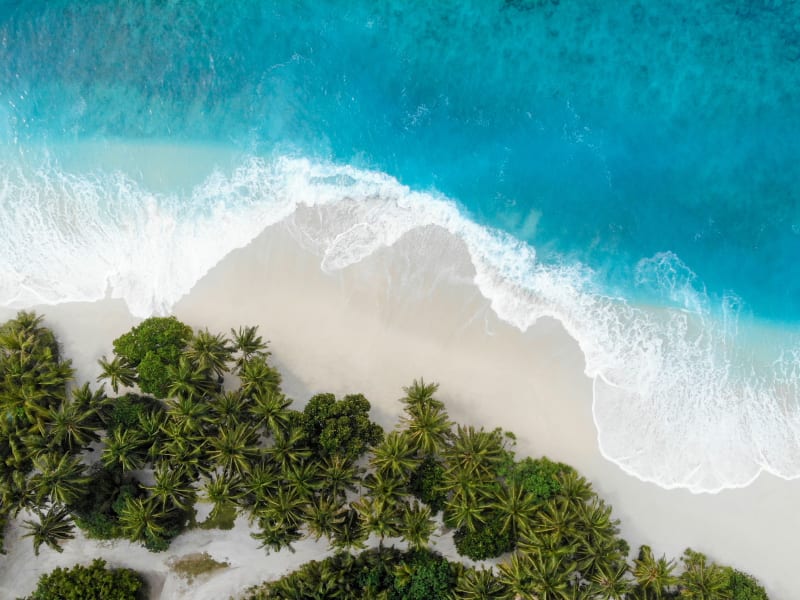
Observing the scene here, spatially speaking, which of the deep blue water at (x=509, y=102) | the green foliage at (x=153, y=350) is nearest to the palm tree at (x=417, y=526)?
the green foliage at (x=153, y=350)

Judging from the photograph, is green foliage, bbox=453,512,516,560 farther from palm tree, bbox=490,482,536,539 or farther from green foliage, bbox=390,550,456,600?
green foliage, bbox=390,550,456,600

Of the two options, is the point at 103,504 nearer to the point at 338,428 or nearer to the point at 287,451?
the point at 287,451

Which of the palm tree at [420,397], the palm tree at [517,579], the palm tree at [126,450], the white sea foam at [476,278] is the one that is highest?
the white sea foam at [476,278]

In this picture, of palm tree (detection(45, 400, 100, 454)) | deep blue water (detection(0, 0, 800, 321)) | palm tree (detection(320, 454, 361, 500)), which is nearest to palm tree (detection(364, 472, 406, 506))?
palm tree (detection(320, 454, 361, 500))

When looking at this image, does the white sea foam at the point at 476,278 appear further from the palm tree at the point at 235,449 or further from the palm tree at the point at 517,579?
the palm tree at the point at 235,449

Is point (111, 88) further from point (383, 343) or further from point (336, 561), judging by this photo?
point (336, 561)

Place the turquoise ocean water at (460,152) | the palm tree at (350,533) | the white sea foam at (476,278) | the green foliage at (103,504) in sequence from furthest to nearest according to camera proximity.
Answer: the turquoise ocean water at (460,152), the white sea foam at (476,278), the green foliage at (103,504), the palm tree at (350,533)

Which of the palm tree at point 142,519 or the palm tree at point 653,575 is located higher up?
the palm tree at point 653,575

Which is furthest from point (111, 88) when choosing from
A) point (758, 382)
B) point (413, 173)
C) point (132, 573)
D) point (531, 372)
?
point (758, 382)
